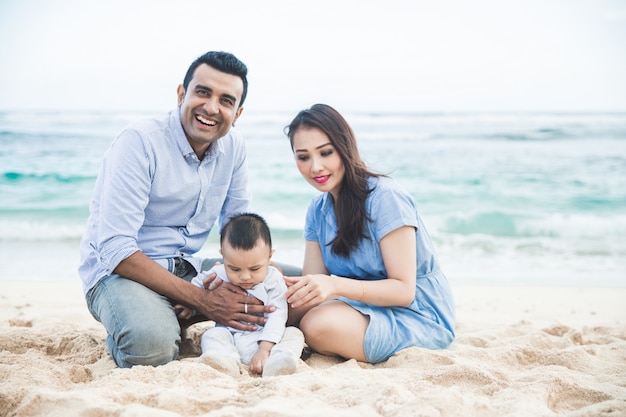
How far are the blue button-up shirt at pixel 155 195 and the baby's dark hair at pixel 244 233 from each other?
19.2 inches

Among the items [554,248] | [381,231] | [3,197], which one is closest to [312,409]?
[381,231]

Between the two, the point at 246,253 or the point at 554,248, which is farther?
the point at 554,248

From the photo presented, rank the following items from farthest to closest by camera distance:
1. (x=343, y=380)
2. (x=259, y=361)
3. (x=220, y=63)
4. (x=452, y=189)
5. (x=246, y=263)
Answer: (x=452, y=189), (x=220, y=63), (x=246, y=263), (x=259, y=361), (x=343, y=380)

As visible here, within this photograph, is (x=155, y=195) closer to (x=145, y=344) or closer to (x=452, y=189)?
(x=145, y=344)

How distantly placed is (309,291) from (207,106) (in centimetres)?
Result: 125

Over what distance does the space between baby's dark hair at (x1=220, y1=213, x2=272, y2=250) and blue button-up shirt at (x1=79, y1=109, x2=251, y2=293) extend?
19.2 inches

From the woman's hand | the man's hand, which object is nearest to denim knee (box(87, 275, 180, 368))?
the man's hand

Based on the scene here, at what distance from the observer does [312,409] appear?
212cm

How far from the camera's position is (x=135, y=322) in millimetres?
2939

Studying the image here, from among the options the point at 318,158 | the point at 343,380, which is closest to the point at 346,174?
the point at 318,158

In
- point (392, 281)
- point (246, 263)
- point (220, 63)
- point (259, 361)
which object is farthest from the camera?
point (220, 63)

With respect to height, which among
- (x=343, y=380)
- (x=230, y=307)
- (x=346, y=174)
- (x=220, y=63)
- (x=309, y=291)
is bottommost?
(x=343, y=380)

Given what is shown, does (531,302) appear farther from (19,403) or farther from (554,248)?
(19,403)

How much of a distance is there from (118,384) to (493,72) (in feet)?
65.9
